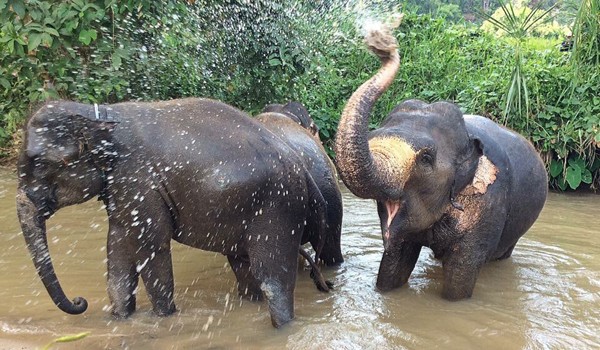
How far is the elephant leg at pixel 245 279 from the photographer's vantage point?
11.0ft

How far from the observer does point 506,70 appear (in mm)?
7363

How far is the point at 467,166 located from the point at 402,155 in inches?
19.8

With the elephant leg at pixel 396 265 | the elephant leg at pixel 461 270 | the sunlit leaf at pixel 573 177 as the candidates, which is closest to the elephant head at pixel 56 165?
the elephant leg at pixel 396 265

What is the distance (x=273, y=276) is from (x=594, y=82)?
Answer: 16.3 ft

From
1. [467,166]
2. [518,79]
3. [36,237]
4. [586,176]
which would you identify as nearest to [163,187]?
[36,237]

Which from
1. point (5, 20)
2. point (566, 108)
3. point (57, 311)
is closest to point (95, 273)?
point (57, 311)

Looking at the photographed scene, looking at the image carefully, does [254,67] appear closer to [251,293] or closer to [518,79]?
[518,79]

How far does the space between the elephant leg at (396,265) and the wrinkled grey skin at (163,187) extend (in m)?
0.65

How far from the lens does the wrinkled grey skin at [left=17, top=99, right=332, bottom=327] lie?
2670 millimetres

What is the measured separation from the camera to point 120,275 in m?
2.88

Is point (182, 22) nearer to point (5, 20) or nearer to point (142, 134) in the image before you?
point (5, 20)

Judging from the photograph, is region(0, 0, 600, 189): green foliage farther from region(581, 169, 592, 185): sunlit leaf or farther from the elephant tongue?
the elephant tongue

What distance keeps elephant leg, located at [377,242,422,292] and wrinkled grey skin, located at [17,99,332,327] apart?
2.14 ft

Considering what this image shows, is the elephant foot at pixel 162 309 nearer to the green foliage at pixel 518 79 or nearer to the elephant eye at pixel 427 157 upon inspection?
the elephant eye at pixel 427 157
